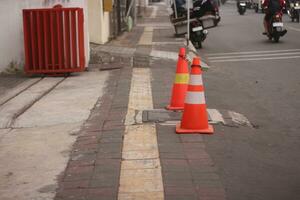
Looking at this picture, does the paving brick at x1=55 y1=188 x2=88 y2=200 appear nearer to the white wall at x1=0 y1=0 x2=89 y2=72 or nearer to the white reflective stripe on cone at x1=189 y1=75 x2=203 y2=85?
the white reflective stripe on cone at x1=189 y1=75 x2=203 y2=85

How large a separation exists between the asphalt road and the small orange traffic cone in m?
0.18

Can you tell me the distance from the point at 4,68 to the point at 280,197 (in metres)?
8.08

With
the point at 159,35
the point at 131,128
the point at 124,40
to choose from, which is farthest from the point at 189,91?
the point at 159,35

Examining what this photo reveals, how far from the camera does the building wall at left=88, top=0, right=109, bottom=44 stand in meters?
16.0

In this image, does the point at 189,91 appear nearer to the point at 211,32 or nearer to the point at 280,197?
the point at 280,197

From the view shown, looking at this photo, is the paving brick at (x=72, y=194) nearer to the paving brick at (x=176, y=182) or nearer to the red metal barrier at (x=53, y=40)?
the paving brick at (x=176, y=182)

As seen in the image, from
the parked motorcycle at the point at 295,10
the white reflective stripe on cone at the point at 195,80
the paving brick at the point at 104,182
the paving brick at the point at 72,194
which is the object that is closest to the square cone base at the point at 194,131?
the white reflective stripe on cone at the point at 195,80

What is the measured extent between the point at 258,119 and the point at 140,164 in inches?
115

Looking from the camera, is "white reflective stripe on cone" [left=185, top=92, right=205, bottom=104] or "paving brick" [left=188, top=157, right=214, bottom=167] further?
"white reflective stripe on cone" [left=185, top=92, right=205, bottom=104]

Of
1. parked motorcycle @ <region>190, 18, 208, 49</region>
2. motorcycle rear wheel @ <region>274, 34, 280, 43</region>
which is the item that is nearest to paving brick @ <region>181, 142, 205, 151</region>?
parked motorcycle @ <region>190, 18, 208, 49</region>

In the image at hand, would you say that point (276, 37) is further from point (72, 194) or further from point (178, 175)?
point (72, 194)

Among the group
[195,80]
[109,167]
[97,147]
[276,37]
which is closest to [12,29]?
[195,80]

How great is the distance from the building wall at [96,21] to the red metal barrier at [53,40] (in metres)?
5.12

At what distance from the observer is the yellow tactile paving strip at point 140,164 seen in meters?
4.75
